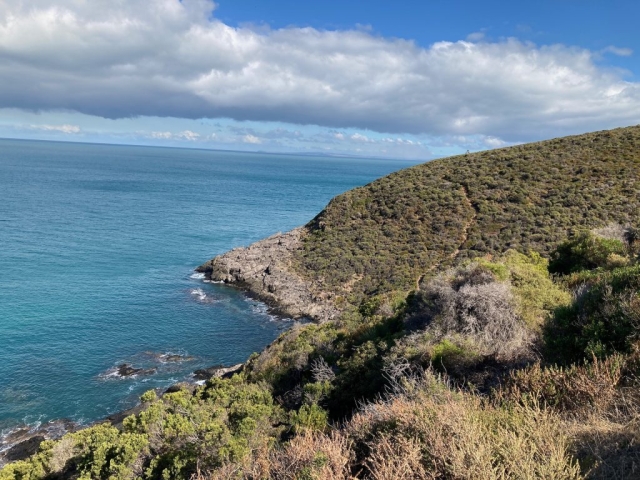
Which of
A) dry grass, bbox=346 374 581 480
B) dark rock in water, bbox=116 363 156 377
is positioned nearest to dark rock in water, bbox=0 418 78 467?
dark rock in water, bbox=116 363 156 377

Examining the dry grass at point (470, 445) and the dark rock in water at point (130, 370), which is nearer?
the dry grass at point (470, 445)

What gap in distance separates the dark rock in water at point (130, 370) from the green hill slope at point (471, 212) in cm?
1635

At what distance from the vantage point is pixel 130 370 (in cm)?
2542

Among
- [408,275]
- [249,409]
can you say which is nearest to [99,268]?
[408,275]

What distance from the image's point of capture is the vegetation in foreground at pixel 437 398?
5273 millimetres

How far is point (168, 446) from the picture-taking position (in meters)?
10.4

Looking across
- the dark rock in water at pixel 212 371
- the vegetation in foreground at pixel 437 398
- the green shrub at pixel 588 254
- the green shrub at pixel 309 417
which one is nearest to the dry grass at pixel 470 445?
the vegetation in foreground at pixel 437 398

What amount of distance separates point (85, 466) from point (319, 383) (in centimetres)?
672

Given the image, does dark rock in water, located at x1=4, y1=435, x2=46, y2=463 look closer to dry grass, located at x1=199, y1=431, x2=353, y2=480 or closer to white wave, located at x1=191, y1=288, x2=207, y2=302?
dry grass, located at x1=199, y1=431, x2=353, y2=480

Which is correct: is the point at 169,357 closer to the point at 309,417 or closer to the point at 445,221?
the point at 309,417

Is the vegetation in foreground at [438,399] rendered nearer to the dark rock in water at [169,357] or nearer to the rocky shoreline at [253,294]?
the rocky shoreline at [253,294]

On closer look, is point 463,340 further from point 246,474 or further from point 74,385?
point 74,385

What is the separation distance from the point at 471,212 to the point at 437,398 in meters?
37.4

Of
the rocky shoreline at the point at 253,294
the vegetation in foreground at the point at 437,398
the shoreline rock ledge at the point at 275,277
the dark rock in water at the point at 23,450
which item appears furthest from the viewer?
the shoreline rock ledge at the point at 275,277
